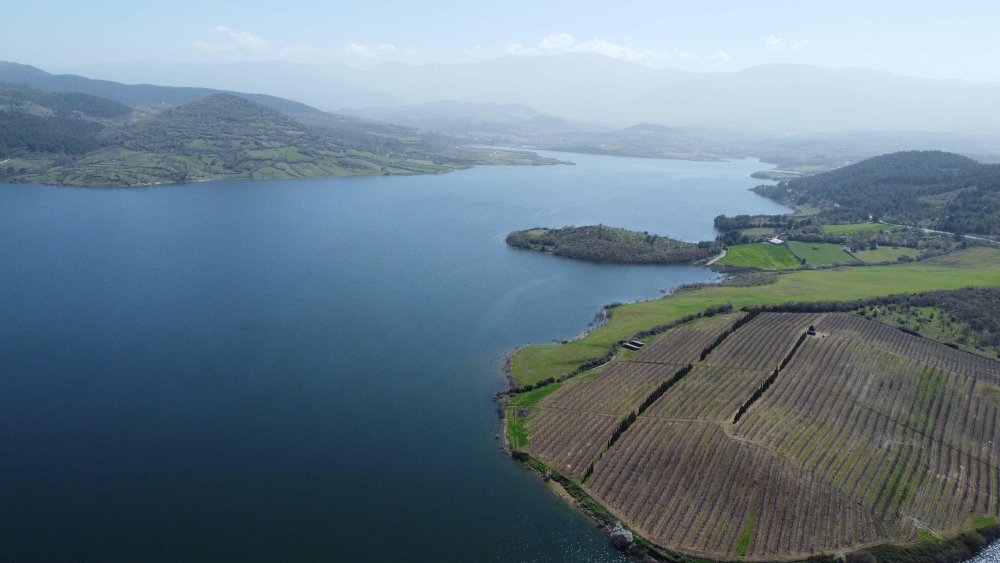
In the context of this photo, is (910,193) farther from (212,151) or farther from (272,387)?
(212,151)

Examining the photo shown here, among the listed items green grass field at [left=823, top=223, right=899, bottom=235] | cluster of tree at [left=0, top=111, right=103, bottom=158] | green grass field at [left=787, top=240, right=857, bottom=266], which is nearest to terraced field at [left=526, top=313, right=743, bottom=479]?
green grass field at [left=787, top=240, right=857, bottom=266]

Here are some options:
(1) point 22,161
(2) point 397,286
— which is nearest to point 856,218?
(2) point 397,286

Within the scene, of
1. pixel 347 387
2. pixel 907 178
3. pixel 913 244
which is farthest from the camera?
pixel 907 178

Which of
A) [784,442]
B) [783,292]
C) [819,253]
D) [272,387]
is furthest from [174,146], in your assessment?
[784,442]

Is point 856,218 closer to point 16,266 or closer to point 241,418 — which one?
point 241,418

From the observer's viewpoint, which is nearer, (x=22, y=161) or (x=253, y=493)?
(x=253, y=493)

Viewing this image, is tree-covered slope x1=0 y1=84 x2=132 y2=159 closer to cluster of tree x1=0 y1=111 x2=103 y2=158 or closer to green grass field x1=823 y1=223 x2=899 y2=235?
cluster of tree x1=0 y1=111 x2=103 y2=158

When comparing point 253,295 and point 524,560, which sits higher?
point 253,295
